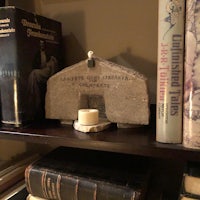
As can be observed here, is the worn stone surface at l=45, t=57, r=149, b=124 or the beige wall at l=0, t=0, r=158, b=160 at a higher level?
the beige wall at l=0, t=0, r=158, b=160

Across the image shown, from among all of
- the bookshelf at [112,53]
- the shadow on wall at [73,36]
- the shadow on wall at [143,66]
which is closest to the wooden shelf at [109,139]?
the bookshelf at [112,53]

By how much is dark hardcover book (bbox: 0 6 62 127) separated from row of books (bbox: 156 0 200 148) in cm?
29

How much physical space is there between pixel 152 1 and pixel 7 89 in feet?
1.32

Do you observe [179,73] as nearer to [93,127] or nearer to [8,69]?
[93,127]

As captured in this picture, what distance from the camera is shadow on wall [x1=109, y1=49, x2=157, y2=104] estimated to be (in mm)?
668

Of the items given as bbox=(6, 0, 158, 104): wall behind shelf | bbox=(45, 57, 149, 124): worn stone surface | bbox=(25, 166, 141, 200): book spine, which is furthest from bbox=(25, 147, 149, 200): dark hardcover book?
bbox=(6, 0, 158, 104): wall behind shelf

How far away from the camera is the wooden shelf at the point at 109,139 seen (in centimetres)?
43

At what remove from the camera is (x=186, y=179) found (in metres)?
0.44

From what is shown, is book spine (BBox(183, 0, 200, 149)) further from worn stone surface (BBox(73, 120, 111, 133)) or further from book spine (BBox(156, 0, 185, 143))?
worn stone surface (BBox(73, 120, 111, 133))

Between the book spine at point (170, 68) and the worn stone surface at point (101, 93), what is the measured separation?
0.27ft

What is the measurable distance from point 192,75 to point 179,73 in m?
0.03

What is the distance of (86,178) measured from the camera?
0.52m

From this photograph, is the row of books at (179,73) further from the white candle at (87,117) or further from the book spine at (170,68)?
the white candle at (87,117)

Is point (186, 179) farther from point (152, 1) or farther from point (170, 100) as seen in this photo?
point (152, 1)
